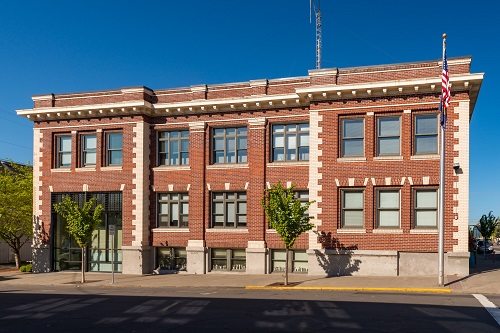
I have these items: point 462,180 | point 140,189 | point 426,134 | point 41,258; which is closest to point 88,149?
Result: point 140,189

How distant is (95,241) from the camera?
2861 cm

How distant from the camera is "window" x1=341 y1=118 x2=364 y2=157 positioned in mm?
23594

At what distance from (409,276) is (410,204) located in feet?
10.8

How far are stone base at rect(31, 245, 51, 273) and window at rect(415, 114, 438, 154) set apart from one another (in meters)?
21.7

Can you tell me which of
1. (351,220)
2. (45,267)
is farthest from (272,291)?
(45,267)

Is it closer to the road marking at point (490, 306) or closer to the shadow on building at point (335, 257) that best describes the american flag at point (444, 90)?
the road marking at point (490, 306)

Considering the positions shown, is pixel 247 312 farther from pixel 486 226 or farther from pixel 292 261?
pixel 486 226

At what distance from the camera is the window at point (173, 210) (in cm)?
2747

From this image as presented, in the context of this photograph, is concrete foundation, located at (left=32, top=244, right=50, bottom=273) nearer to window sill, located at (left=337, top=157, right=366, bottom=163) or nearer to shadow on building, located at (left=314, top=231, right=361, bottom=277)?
shadow on building, located at (left=314, top=231, right=361, bottom=277)

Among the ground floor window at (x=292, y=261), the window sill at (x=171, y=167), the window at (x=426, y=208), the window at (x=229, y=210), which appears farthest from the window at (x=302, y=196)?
the window sill at (x=171, y=167)

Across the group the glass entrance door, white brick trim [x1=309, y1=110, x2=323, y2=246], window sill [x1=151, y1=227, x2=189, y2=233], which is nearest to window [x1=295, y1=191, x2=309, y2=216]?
white brick trim [x1=309, y1=110, x2=323, y2=246]

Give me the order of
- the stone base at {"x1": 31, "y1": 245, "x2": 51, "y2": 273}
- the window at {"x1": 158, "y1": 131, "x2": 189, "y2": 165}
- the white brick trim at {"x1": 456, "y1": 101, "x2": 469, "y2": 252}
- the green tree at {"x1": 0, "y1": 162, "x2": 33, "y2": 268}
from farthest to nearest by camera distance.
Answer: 1. the green tree at {"x1": 0, "y1": 162, "x2": 33, "y2": 268}
2. the stone base at {"x1": 31, "y1": 245, "x2": 51, "y2": 273}
3. the window at {"x1": 158, "y1": 131, "x2": 189, "y2": 165}
4. the white brick trim at {"x1": 456, "y1": 101, "x2": 469, "y2": 252}

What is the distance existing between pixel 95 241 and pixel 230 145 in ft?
32.6

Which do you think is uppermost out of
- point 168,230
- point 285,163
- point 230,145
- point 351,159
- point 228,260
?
point 230,145
